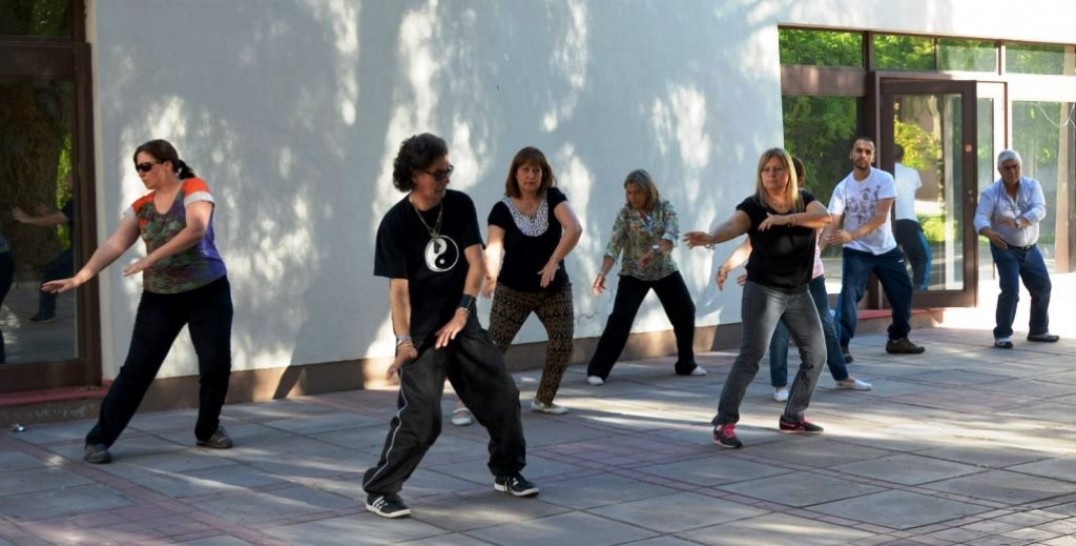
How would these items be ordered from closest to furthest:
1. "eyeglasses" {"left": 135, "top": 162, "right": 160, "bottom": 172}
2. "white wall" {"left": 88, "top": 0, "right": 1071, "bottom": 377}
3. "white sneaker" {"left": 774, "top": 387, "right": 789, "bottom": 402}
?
"eyeglasses" {"left": 135, "top": 162, "right": 160, "bottom": 172}, "white wall" {"left": 88, "top": 0, "right": 1071, "bottom": 377}, "white sneaker" {"left": 774, "top": 387, "right": 789, "bottom": 402}

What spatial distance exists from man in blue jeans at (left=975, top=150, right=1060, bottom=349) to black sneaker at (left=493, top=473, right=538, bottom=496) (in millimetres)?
7177

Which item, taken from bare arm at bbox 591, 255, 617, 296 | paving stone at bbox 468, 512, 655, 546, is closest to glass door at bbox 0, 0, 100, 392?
bare arm at bbox 591, 255, 617, 296

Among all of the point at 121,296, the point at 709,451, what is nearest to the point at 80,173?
the point at 121,296

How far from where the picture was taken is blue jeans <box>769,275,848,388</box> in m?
10.9

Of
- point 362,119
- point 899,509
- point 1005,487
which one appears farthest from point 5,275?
point 1005,487

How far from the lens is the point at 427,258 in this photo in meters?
7.31

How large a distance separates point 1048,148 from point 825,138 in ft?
14.8

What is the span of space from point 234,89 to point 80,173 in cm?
120

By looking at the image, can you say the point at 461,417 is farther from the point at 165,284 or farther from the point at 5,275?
the point at 5,275

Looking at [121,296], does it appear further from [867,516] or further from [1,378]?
[867,516]

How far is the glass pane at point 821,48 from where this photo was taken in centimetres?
1502

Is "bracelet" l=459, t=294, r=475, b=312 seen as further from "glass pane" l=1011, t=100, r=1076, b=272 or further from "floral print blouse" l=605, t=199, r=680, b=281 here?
"glass pane" l=1011, t=100, r=1076, b=272

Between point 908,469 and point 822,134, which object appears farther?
point 822,134

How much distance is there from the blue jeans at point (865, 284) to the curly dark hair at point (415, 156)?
19.8 feet
